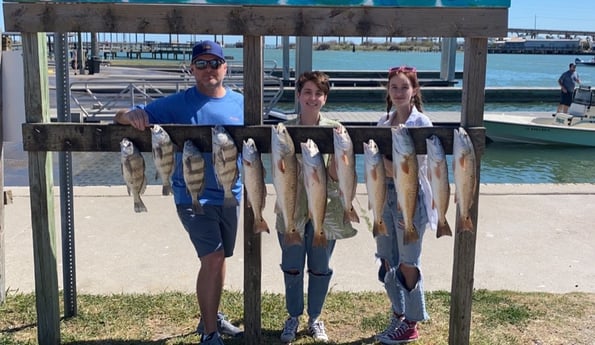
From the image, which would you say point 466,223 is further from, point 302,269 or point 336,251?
point 336,251

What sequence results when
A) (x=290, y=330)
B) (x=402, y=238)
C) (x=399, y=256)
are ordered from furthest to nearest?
(x=290, y=330) → (x=399, y=256) → (x=402, y=238)

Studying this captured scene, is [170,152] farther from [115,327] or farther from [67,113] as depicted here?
[115,327]

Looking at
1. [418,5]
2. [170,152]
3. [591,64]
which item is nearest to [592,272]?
[418,5]

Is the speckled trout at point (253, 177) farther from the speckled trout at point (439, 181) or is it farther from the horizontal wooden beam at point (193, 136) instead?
the speckled trout at point (439, 181)

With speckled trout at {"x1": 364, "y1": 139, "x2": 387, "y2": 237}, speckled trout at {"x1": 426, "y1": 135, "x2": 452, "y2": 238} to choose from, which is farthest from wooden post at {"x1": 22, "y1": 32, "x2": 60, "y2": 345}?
speckled trout at {"x1": 426, "y1": 135, "x2": 452, "y2": 238}

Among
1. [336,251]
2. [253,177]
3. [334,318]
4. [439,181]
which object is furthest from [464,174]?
[336,251]

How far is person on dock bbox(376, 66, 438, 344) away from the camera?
12.0 feet

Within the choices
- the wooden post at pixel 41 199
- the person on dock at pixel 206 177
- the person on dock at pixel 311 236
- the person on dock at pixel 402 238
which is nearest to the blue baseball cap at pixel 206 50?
the person on dock at pixel 206 177

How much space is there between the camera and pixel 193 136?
3.37 metres

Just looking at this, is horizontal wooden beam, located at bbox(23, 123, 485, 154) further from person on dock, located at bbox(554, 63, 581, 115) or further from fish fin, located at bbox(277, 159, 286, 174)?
person on dock, located at bbox(554, 63, 581, 115)

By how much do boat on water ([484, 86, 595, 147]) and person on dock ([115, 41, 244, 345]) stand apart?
14.2 meters

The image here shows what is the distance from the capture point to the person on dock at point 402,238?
12.0 ft

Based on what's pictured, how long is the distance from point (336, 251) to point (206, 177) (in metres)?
2.53

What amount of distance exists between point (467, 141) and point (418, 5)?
78 centimetres
